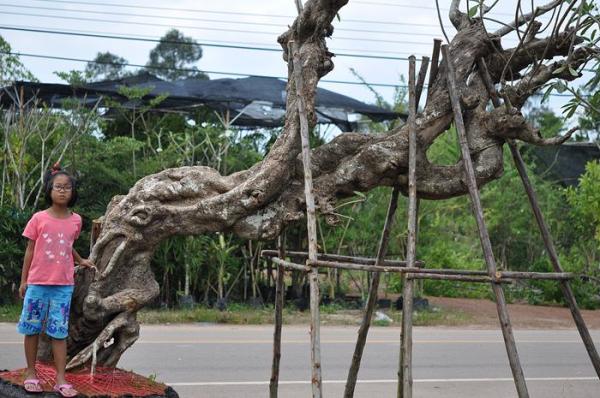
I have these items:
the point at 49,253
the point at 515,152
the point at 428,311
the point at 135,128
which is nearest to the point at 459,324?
the point at 428,311

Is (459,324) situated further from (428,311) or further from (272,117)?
(272,117)

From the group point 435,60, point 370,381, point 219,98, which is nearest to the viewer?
point 435,60

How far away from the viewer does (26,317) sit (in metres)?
4.80

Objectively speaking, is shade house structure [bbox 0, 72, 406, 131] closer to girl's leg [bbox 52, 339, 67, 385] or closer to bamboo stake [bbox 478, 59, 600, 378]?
bamboo stake [bbox 478, 59, 600, 378]

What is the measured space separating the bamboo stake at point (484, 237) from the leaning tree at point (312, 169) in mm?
164

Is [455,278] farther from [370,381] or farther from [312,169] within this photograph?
[370,381]

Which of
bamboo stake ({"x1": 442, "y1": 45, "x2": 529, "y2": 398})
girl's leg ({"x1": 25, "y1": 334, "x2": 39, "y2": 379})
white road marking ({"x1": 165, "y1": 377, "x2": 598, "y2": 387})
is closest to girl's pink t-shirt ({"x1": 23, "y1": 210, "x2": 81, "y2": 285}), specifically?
girl's leg ({"x1": 25, "y1": 334, "x2": 39, "y2": 379})

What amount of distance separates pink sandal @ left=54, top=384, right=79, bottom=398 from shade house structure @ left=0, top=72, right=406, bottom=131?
11305mm

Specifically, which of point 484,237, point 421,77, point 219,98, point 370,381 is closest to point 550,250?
point 484,237

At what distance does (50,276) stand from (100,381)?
62cm

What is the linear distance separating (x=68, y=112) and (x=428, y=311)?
23.8 ft

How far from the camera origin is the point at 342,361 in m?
10.4

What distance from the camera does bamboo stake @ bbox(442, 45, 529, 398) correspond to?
4.91m

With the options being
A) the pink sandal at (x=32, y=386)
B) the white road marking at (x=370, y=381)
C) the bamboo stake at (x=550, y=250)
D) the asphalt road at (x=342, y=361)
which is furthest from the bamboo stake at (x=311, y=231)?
the white road marking at (x=370, y=381)
